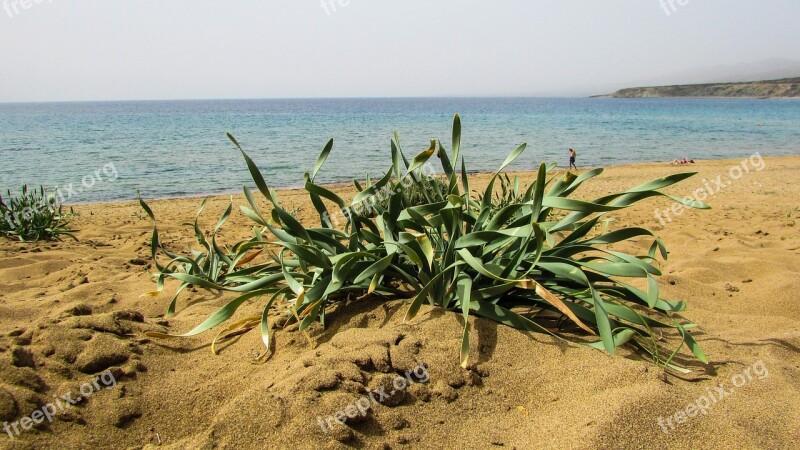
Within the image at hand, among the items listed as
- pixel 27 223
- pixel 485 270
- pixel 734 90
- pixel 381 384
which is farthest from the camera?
pixel 734 90

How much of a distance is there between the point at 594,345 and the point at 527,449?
2.31 feet

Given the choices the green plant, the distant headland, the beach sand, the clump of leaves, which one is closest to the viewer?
the beach sand

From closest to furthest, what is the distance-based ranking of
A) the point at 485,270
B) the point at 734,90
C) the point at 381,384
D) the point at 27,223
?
the point at 381,384
the point at 485,270
the point at 27,223
the point at 734,90

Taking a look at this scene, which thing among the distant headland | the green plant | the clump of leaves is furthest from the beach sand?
the distant headland

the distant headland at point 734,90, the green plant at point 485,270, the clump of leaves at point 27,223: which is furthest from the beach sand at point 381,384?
the distant headland at point 734,90

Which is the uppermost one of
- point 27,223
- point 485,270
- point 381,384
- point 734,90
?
point 485,270

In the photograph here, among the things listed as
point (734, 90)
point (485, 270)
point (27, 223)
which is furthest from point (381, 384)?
point (734, 90)

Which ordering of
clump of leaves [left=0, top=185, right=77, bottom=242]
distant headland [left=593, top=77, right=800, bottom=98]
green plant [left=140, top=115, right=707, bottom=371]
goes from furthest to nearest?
distant headland [left=593, top=77, right=800, bottom=98], clump of leaves [left=0, top=185, right=77, bottom=242], green plant [left=140, top=115, right=707, bottom=371]

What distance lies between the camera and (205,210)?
30.7ft

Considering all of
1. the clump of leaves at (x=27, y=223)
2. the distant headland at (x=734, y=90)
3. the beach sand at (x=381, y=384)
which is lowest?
the distant headland at (x=734, y=90)

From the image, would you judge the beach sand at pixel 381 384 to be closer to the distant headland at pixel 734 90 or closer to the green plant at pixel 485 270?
the green plant at pixel 485 270

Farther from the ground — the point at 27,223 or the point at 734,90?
the point at 27,223

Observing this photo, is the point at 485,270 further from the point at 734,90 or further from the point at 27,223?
the point at 734,90

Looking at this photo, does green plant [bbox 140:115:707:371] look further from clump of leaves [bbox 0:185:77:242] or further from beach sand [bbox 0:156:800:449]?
clump of leaves [bbox 0:185:77:242]
